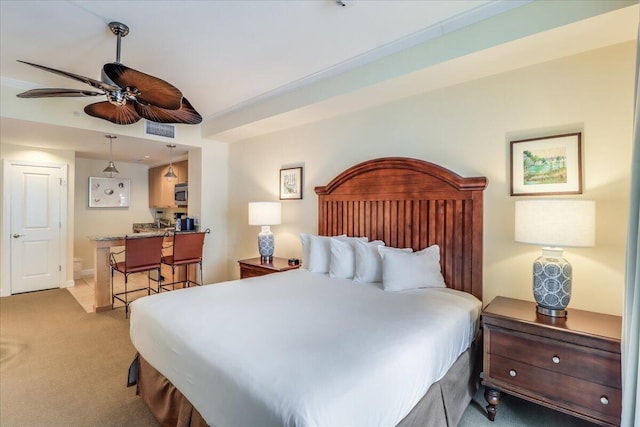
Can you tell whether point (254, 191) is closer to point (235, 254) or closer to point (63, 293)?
point (235, 254)

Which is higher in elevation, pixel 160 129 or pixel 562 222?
pixel 160 129

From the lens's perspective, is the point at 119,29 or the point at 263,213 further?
the point at 263,213

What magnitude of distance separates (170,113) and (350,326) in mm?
2397

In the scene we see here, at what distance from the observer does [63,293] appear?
484cm

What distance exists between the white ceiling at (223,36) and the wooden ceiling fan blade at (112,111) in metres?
0.45

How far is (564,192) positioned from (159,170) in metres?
6.94

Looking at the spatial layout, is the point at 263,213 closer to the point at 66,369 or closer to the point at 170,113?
the point at 170,113

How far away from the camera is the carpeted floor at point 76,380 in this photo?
1939mm

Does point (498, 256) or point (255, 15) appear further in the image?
point (498, 256)

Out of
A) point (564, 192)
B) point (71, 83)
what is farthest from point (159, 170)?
point (564, 192)

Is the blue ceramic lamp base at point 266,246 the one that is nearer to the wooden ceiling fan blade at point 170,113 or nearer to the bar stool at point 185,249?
the bar stool at point 185,249

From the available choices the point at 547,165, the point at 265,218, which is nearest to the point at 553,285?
the point at 547,165

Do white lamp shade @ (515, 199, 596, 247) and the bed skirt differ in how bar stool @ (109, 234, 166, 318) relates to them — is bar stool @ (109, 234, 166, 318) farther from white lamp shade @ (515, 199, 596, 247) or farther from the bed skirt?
white lamp shade @ (515, 199, 596, 247)

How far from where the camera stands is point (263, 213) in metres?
3.78
